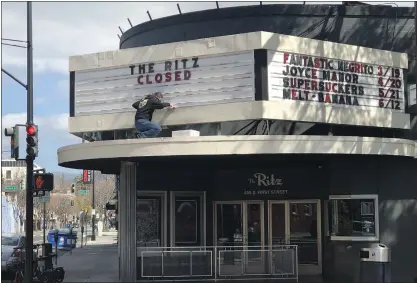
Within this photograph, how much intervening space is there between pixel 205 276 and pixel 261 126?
167 inches

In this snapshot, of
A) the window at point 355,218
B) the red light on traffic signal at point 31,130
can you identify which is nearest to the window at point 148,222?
the red light on traffic signal at point 31,130

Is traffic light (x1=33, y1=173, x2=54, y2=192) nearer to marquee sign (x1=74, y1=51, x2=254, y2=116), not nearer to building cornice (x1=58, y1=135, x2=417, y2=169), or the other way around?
marquee sign (x1=74, y1=51, x2=254, y2=116)

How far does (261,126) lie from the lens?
47.3 feet

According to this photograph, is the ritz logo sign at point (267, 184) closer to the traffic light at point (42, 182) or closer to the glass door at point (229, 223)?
the glass door at point (229, 223)

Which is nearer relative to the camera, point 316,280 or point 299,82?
point 299,82

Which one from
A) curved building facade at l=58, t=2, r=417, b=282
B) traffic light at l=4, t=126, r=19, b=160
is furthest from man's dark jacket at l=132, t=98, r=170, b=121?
traffic light at l=4, t=126, r=19, b=160

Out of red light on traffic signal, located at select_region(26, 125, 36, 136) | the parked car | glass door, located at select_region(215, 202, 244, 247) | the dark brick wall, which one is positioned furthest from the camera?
the parked car

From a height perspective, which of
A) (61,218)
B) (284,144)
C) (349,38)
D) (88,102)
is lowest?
(61,218)

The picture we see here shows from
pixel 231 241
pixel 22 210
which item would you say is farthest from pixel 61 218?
pixel 231 241

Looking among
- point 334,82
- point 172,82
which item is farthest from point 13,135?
point 334,82

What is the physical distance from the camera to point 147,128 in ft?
46.4

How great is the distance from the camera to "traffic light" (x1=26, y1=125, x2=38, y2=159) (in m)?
15.9

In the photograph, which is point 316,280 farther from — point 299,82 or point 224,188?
point 299,82

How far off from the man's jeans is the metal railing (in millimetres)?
3196
